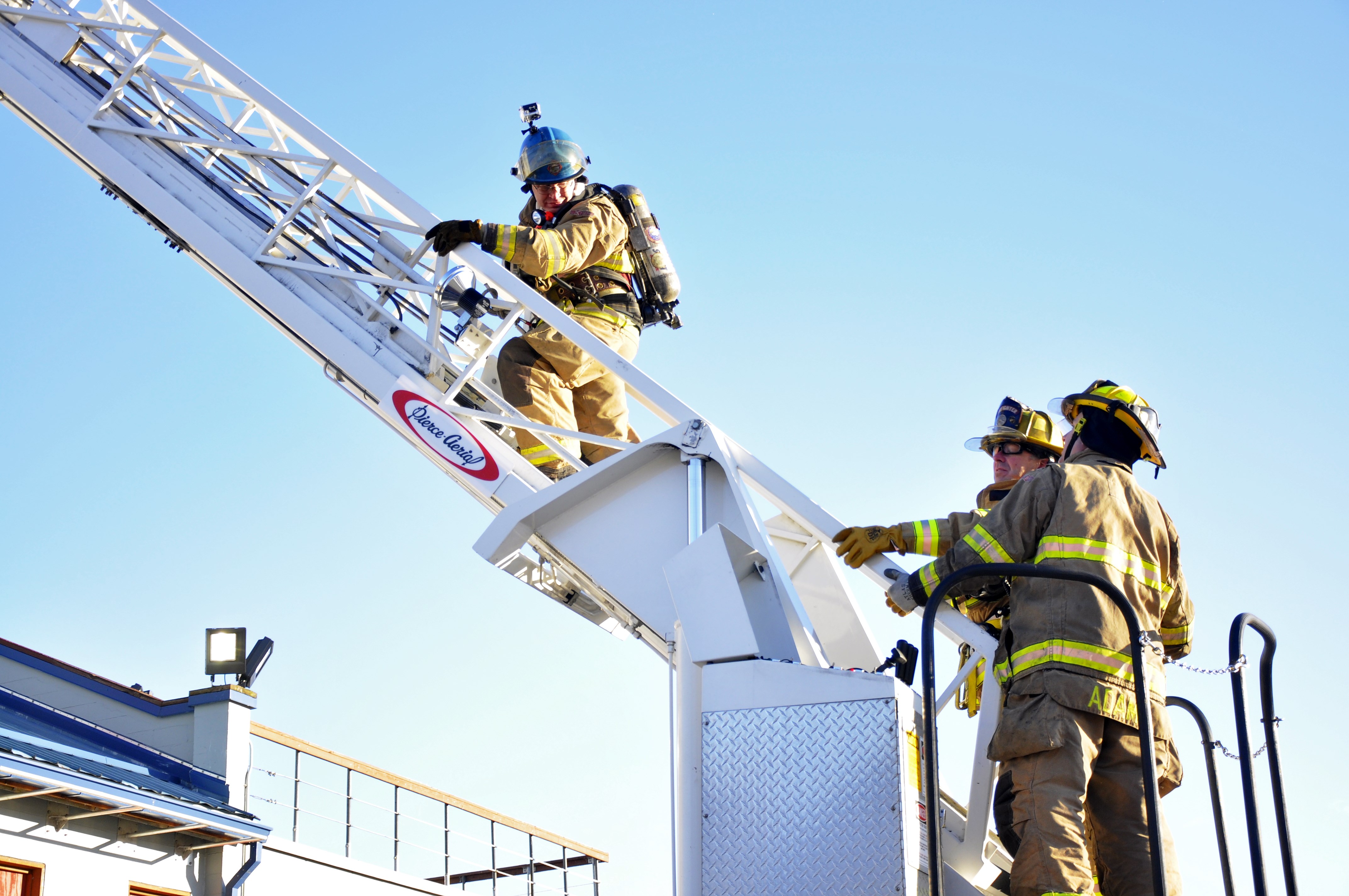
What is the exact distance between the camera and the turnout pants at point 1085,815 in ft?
11.2

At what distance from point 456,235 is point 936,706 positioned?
3.39m

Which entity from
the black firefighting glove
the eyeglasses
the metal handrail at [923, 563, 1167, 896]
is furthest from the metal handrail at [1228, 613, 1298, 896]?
the black firefighting glove

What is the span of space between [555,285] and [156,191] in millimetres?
2046

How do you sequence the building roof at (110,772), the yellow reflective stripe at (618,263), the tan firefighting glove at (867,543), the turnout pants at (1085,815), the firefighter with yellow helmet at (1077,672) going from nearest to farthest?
the turnout pants at (1085,815) < the firefighter with yellow helmet at (1077,672) < the tan firefighting glove at (867,543) < the yellow reflective stripe at (618,263) < the building roof at (110,772)

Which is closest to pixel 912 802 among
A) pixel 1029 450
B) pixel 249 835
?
pixel 1029 450

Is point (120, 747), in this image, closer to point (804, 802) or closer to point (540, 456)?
point (540, 456)

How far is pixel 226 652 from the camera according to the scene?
29.7 ft

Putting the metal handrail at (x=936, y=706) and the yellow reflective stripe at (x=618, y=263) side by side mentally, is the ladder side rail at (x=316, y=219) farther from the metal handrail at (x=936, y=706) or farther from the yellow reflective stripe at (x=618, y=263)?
the metal handrail at (x=936, y=706)

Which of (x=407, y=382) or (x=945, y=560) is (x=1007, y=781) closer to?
(x=945, y=560)

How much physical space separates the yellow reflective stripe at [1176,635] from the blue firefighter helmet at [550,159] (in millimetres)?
3553

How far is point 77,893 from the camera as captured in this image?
7082mm

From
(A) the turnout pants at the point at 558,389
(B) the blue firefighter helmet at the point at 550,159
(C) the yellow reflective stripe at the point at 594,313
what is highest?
(B) the blue firefighter helmet at the point at 550,159

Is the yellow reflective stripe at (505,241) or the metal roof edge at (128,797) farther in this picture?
the metal roof edge at (128,797)

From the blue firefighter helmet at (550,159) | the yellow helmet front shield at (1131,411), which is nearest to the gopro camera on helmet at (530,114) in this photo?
the blue firefighter helmet at (550,159)
